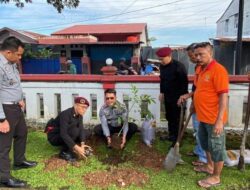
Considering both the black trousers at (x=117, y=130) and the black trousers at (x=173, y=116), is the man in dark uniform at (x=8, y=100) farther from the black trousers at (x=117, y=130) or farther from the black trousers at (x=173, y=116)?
the black trousers at (x=173, y=116)

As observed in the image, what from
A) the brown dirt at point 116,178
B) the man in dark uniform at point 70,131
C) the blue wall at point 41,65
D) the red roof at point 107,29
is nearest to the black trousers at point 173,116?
the brown dirt at point 116,178

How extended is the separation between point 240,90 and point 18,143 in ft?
11.7

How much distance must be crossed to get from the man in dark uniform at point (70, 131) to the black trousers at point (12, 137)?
51 centimetres

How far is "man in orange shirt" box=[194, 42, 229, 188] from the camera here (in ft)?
9.96

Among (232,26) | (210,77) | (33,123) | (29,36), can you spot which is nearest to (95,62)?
(29,36)

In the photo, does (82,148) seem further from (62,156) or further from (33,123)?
A: (33,123)

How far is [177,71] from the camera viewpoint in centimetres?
444

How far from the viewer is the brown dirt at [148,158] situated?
4032 millimetres

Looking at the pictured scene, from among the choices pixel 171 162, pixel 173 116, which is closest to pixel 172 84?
pixel 173 116

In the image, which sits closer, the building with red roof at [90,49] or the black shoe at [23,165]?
the black shoe at [23,165]

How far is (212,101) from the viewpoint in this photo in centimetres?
316

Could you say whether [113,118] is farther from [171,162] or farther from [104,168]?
[171,162]

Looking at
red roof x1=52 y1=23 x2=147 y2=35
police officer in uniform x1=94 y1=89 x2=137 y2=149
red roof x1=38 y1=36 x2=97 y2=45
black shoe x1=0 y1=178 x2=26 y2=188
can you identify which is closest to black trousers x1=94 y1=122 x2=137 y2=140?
police officer in uniform x1=94 y1=89 x2=137 y2=149

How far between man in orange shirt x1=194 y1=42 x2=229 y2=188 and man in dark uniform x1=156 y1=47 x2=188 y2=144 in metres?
1.10
